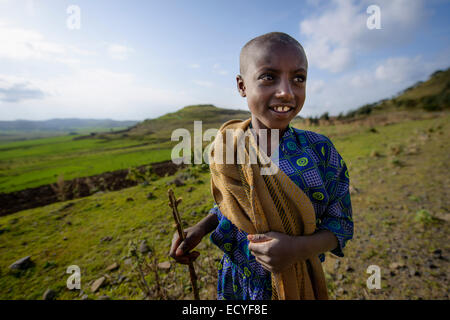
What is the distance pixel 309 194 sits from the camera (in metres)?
1.15

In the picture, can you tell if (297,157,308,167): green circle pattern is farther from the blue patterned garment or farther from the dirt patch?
the dirt patch

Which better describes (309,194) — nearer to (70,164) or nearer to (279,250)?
(279,250)

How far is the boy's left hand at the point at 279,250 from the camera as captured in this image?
1.00m

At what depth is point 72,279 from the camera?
295 centimetres

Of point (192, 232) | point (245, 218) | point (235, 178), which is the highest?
point (235, 178)

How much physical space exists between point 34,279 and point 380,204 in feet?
22.1

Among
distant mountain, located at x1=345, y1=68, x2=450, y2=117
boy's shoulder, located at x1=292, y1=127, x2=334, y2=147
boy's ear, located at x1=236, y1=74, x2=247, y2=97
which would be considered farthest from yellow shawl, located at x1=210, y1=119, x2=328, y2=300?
A: distant mountain, located at x1=345, y1=68, x2=450, y2=117

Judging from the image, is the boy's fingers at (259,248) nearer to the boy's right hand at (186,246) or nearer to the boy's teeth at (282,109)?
the boy's right hand at (186,246)

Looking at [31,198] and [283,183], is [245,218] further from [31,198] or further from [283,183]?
[31,198]

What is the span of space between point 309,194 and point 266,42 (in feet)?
2.98

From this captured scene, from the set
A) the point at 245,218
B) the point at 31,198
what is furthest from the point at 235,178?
the point at 31,198

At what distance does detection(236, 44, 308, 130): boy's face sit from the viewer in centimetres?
104

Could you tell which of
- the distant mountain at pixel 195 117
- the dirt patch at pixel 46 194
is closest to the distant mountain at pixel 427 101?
the distant mountain at pixel 195 117

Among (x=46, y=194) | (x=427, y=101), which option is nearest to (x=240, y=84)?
(x=46, y=194)
